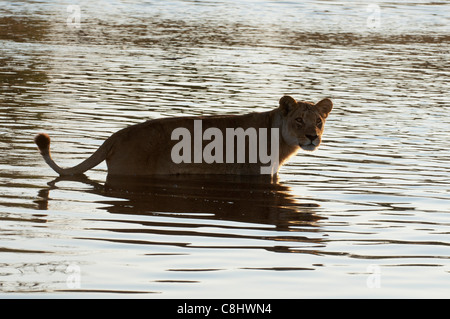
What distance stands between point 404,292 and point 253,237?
1.64m

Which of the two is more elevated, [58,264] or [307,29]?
[307,29]

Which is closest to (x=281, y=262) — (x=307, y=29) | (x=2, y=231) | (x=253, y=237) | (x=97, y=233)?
(x=253, y=237)

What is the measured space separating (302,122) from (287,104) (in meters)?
0.25

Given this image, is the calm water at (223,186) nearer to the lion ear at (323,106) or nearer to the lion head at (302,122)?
the lion head at (302,122)

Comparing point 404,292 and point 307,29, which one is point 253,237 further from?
point 307,29

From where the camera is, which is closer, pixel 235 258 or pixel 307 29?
pixel 235 258

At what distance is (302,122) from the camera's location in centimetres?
1055

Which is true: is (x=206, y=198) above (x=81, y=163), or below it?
Answer: below

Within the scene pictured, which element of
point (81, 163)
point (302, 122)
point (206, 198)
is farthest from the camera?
point (302, 122)

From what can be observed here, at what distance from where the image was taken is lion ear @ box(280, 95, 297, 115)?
10.5 m

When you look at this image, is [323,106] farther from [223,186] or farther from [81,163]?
[81,163]

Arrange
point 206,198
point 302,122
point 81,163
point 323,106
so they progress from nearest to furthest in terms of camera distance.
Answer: point 206,198 < point 81,163 < point 302,122 < point 323,106

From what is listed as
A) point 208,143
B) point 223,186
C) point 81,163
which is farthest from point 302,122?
point 81,163

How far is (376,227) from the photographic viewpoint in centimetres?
838
